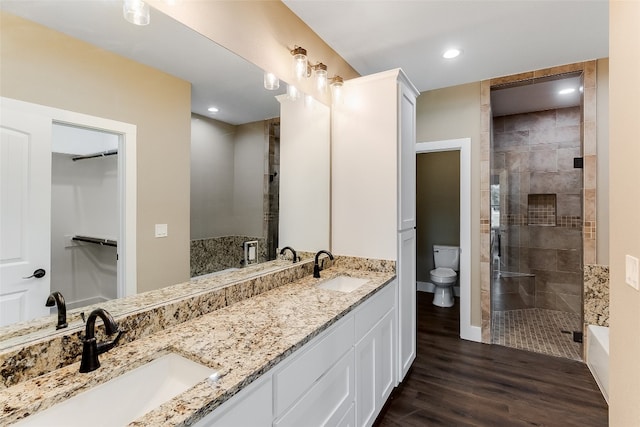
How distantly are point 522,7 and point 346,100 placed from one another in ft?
4.14

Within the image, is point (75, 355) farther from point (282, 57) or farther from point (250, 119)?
point (282, 57)

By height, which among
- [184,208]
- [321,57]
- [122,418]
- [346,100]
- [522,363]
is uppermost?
[321,57]

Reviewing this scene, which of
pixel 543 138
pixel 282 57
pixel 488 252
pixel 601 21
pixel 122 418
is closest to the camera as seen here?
pixel 122 418

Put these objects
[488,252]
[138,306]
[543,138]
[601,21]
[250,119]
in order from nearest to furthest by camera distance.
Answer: [138,306] < [250,119] < [601,21] < [488,252] < [543,138]

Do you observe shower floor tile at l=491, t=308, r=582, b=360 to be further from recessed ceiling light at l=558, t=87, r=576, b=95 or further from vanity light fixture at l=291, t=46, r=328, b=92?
vanity light fixture at l=291, t=46, r=328, b=92

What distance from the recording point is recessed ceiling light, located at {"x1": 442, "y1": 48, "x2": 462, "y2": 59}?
251 cm

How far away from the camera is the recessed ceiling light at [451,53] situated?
2.51 meters

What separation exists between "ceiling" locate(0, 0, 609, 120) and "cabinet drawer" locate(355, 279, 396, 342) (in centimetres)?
127

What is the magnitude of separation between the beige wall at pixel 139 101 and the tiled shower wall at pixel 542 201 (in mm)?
3642

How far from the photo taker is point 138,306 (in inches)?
46.0

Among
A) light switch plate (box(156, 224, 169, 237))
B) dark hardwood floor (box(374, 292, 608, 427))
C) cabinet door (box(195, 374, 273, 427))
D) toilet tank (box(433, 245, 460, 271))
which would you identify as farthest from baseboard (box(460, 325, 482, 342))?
light switch plate (box(156, 224, 169, 237))

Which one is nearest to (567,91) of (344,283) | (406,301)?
(406,301)

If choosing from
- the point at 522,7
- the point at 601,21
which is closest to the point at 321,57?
the point at 522,7

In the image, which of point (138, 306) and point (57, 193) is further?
point (138, 306)
